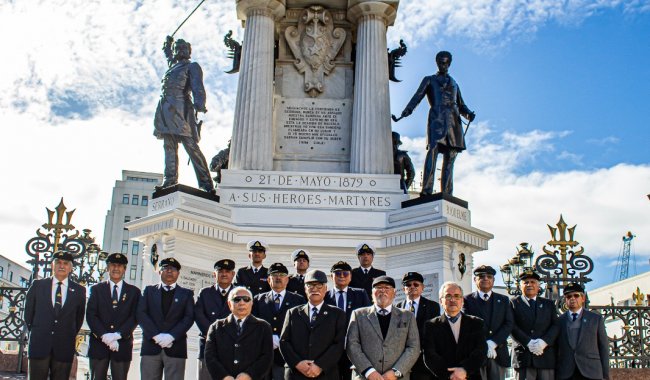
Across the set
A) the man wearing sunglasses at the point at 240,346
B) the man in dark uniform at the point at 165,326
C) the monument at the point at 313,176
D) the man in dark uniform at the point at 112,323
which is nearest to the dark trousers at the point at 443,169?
the monument at the point at 313,176

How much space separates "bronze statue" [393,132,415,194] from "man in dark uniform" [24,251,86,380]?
10.0 meters

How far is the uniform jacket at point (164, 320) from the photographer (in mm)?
11656

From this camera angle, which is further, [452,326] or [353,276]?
[353,276]

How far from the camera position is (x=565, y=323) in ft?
39.6

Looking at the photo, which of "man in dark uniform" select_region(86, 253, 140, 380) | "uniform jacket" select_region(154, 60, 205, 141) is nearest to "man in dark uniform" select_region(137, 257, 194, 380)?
"man in dark uniform" select_region(86, 253, 140, 380)

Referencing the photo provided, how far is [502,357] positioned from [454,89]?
30.4ft

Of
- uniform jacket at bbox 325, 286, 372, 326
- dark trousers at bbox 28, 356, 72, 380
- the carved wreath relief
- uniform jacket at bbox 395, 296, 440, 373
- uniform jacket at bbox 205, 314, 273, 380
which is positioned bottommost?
dark trousers at bbox 28, 356, 72, 380

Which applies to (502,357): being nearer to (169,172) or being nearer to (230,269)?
(230,269)

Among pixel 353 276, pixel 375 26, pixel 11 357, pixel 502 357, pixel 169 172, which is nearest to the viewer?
pixel 502 357

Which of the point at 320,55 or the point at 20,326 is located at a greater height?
the point at 320,55

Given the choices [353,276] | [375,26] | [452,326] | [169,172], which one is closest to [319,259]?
[169,172]

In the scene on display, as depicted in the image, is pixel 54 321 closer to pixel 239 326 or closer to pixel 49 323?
pixel 49 323

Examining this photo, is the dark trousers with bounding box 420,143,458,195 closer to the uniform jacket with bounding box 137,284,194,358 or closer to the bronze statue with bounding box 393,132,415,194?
the bronze statue with bounding box 393,132,415,194

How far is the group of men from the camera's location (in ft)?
33.4
